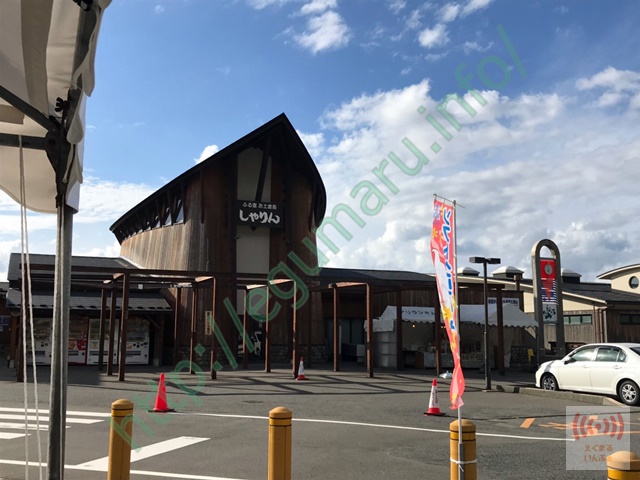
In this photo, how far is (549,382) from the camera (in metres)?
16.6

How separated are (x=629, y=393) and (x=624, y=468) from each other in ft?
38.5

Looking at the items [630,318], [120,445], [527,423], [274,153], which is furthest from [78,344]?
[630,318]

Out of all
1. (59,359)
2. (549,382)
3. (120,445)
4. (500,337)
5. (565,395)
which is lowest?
(565,395)

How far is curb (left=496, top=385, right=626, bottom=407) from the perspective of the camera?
14352 millimetres

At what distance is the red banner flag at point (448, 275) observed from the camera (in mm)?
6375

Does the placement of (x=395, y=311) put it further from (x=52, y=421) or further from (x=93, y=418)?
(x=52, y=421)

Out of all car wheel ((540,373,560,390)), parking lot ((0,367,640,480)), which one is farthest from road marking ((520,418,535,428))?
car wheel ((540,373,560,390))

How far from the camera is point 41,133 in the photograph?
5.32 m

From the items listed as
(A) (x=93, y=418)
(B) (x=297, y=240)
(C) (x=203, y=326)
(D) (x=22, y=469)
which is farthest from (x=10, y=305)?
(D) (x=22, y=469)

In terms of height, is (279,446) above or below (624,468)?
below

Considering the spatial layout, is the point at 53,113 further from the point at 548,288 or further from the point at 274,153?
the point at 274,153

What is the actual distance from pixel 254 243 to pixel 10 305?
11.3 metres

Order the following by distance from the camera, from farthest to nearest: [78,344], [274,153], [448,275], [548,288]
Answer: [274,153]
[78,344]
[548,288]
[448,275]

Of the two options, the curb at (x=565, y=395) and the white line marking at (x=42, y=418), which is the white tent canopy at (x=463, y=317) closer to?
the curb at (x=565, y=395)
